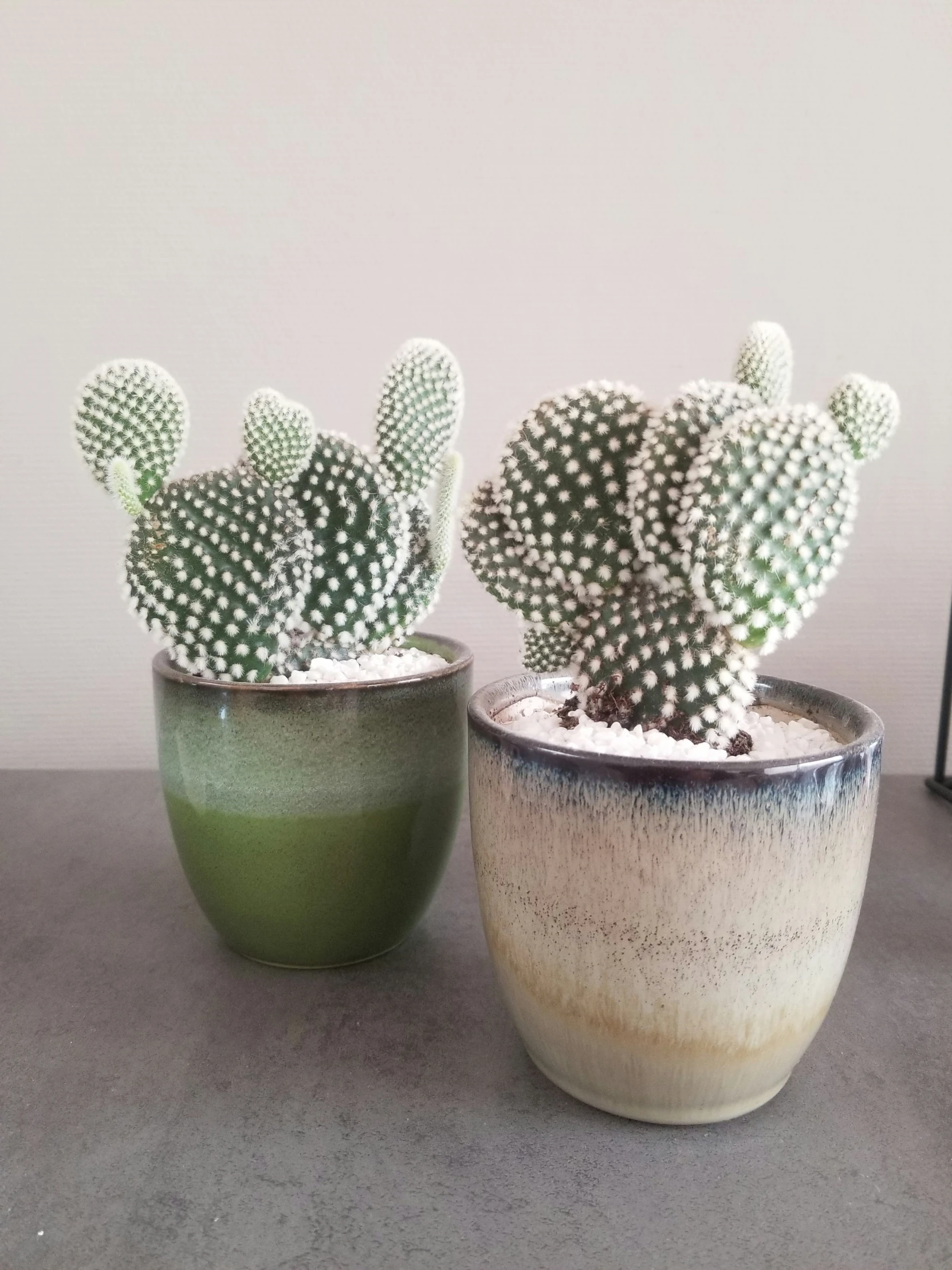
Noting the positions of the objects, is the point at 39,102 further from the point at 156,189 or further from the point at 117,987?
the point at 117,987

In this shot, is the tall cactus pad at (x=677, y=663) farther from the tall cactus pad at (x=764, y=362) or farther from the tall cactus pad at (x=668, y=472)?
the tall cactus pad at (x=764, y=362)

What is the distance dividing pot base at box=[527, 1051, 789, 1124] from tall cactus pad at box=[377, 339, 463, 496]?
13.3 inches

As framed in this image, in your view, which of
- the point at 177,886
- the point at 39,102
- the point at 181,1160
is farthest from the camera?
the point at 39,102

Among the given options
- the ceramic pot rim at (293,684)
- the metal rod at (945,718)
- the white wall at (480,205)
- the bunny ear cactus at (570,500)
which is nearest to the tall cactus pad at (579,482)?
the bunny ear cactus at (570,500)

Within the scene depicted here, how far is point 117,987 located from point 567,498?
365mm

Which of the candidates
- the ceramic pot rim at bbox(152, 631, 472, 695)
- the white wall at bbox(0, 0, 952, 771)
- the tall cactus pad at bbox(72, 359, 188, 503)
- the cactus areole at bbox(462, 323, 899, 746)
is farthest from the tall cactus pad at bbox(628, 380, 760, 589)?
the white wall at bbox(0, 0, 952, 771)

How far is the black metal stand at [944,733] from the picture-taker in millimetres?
865

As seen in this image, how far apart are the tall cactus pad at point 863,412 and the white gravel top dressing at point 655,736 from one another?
0.42 feet

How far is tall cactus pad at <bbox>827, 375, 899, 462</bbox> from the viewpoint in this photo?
42 cm

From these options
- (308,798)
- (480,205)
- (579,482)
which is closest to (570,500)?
(579,482)

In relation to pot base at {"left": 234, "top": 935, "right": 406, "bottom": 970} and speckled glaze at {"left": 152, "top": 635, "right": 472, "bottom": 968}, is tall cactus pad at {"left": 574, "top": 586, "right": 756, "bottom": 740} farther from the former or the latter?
pot base at {"left": 234, "top": 935, "right": 406, "bottom": 970}

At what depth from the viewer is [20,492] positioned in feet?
3.20

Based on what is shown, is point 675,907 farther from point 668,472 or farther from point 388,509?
point 388,509

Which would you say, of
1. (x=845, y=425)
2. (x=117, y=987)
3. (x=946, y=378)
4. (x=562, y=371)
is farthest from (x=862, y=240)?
(x=117, y=987)
